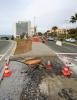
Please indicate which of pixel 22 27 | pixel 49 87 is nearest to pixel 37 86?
pixel 49 87

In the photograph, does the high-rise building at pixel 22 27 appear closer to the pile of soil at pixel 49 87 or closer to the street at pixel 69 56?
the street at pixel 69 56

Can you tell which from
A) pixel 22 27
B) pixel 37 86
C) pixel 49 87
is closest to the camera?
pixel 49 87

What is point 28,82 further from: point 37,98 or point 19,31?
point 19,31

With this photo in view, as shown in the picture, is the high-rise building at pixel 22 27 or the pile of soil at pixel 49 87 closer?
the pile of soil at pixel 49 87

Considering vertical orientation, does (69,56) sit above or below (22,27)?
below

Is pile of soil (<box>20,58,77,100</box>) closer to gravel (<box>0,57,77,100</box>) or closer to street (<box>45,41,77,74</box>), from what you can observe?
gravel (<box>0,57,77,100</box>)

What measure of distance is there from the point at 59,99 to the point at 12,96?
159cm

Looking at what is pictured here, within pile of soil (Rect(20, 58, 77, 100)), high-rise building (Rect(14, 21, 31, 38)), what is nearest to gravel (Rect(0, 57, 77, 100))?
pile of soil (Rect(20, 58, 77, 100))

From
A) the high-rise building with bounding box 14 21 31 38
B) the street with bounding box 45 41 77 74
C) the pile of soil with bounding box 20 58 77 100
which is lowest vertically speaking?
the pile of soil with bounding box 20 58 77 100

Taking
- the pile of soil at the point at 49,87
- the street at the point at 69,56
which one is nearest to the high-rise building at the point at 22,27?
the street at the point at 69,56

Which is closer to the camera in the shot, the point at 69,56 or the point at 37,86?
the point at 37,86

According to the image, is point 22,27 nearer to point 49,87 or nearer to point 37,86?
point 37,86

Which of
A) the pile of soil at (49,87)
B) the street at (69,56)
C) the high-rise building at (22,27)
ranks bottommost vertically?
the pile of soil at (49,87)

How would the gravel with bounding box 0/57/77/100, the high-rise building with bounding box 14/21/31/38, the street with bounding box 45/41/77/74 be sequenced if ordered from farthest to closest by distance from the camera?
the high-rise building with bounding box 14/21/31/38, the street with bounding box 45/41/77/74, the gravel with bounding box 0/57/77/100
